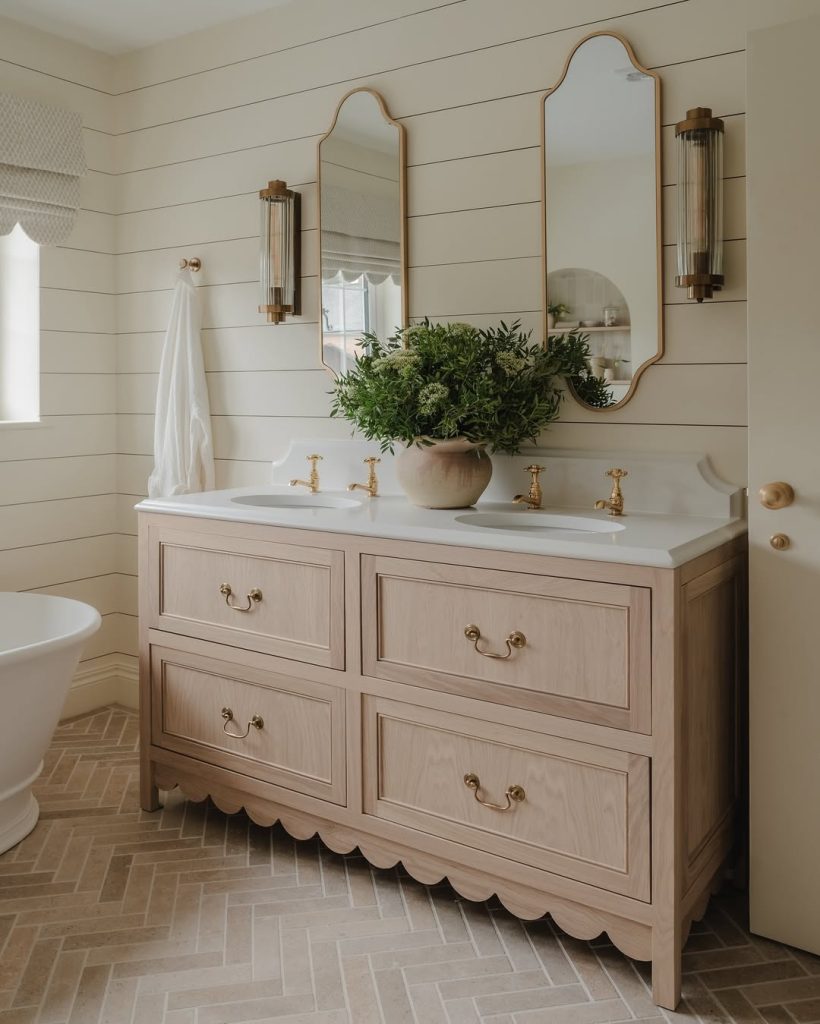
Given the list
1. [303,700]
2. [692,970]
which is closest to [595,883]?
[692,970]

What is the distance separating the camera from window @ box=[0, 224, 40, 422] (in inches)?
131

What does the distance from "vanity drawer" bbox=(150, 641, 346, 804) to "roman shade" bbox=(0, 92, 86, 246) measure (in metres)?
1.67

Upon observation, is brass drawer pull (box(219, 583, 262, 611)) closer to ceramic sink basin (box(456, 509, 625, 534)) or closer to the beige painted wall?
ceramic sink basin (box(456, 509, 625, 534))

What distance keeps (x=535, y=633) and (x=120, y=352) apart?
237 cm

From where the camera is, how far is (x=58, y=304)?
11.1 feet

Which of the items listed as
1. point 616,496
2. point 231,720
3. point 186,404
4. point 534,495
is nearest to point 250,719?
point 231,720

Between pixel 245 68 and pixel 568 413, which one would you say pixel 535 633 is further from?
pixel 245 68

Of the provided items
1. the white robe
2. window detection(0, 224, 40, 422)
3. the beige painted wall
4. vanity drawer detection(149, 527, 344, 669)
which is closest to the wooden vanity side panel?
the beige painted wall

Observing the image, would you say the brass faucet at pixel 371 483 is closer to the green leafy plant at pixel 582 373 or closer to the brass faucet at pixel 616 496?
the green leafy plant at pixel 582 373

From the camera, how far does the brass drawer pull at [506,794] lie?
1982 mm

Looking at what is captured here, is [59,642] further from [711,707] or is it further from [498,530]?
[711,707]

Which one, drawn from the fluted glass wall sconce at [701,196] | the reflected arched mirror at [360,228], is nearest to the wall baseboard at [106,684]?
the reflected arched mirror at [360,228]

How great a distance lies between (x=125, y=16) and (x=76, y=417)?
1.44 m

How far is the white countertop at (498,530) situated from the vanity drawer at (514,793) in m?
0.41
